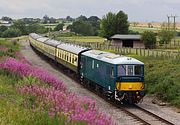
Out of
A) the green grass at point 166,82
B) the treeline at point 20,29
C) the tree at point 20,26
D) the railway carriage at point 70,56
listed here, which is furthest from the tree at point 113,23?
the tree at point 20,26

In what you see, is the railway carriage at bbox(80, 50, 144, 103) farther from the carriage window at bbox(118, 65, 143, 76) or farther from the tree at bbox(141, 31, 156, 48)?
the tree at bbox(141, 31, 156, 48)

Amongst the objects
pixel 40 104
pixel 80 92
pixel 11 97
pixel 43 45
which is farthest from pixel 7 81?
pixel 43 45

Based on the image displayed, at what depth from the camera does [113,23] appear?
107 metres

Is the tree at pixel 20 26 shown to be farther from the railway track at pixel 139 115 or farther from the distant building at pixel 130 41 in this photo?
the railway track at pixel 139 115

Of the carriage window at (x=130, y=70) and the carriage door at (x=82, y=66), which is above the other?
the carriage window at (x=130, y=70)

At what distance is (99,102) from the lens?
75.3 ft

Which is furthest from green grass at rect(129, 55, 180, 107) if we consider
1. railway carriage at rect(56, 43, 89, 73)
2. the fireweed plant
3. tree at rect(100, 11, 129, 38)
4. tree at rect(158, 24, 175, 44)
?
tree at rect(100, 11, 129, 38)

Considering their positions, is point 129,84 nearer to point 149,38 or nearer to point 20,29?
point 149,38

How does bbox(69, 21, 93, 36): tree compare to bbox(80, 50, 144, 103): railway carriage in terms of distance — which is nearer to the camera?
bbox(80, 50, 144, 103): railway carriage

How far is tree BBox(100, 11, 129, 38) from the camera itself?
10594 cm

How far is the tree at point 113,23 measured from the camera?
106 m

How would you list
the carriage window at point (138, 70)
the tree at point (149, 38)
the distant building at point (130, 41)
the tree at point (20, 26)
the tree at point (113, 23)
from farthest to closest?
the tree at point (20, 26), the tree at point (113, 23), the distant building at point (130, 41), the tree at point (149, 38), the carriage window at point (138, 70)

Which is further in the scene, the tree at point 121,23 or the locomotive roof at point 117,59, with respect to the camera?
the tree at point 121,23

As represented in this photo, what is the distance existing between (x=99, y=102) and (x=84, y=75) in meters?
6.71
